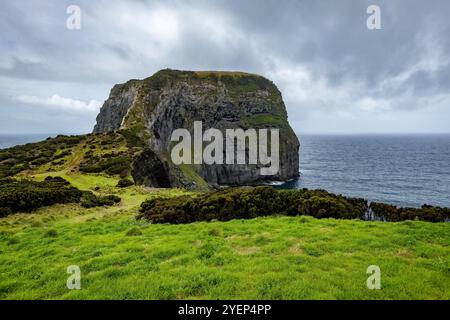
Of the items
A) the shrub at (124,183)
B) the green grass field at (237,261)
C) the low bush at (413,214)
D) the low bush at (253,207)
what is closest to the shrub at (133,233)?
the green grass field at (237,261)

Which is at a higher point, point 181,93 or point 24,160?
point 181,93

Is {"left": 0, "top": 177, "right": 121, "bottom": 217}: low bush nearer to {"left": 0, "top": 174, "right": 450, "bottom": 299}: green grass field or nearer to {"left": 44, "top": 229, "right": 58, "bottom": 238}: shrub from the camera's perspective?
{"left": 0, "top": 174, "right": 450, "bottom": 299}: green grass field

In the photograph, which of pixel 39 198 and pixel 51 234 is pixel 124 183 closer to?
pixel 39 198

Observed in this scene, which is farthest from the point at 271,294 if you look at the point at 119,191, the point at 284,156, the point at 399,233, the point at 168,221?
the point at 284,156

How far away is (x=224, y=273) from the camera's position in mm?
12375

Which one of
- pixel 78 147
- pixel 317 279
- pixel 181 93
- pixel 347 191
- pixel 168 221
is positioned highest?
pixel 181 93

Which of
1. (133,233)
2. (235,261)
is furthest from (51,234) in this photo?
(235,261)

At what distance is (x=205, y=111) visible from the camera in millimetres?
150250

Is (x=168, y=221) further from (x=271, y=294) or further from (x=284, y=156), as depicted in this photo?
(x=284, y=156)

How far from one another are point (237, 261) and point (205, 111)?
457ft

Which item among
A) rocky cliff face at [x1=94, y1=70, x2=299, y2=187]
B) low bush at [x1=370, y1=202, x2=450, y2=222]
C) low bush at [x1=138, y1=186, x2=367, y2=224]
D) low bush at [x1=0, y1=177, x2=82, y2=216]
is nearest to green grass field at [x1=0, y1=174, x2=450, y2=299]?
low bush at [x1=138, y1=186, x2=367, y2=224]

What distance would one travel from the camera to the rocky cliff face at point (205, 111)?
120125mm

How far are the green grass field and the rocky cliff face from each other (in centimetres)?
7747
